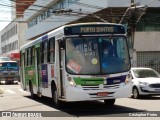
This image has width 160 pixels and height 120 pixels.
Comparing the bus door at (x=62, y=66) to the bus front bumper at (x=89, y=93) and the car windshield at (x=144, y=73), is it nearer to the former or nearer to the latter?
the bus front bumper at (x=89, y=93)

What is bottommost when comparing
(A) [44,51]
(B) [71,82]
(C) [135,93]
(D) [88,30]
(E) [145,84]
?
(C) [135,93]

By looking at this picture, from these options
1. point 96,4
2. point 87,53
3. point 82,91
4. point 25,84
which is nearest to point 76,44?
point 87,53

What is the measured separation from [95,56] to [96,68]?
42 cm

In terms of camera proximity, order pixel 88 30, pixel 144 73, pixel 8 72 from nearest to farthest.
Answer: pixel 88 30 → pixel 144 73 → pixel 8 72

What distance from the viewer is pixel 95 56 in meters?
15.0

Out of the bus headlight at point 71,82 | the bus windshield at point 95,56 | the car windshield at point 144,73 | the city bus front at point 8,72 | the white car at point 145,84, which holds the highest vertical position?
the bus windshield at point 95,56

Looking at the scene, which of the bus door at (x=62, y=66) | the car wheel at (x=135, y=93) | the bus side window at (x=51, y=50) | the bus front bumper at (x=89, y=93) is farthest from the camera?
the car wheel at (x=135, y=93)

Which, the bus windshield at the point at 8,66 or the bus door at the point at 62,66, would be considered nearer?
the bus door at the point at 62,66

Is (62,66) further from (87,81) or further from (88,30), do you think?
(88,30)

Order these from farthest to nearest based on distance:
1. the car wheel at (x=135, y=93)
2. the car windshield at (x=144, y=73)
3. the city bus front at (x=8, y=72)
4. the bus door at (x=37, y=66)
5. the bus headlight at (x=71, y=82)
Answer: the city bus front at (x=8, y=72) < the car windshield at (x=144, y=73) < the car wheel at (x=135, y=93) < the bus door at (x=37, y=66) < the bus headlight at (x=71, y=82)

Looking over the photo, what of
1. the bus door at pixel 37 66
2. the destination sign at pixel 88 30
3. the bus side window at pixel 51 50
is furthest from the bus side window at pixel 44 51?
the destination sign at pixel 88 30

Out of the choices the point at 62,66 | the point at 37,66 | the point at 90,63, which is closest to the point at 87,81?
the point at 90,63

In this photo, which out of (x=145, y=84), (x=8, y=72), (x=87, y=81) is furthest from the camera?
(x=8, y=72)

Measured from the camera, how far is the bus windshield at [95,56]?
14867 mm
